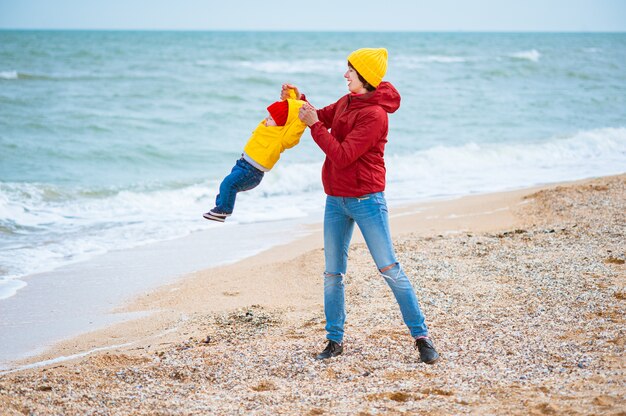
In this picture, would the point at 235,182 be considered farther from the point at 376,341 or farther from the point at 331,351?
the point at 376,341

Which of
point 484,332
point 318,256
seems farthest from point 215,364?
point 318,256

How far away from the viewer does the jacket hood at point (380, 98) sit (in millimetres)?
4246

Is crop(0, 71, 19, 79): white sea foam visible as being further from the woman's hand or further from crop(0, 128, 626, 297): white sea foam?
the woman's hand

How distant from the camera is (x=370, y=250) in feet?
14.4

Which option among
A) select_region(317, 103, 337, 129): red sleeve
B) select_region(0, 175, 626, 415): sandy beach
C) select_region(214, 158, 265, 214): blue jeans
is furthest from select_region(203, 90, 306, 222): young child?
select_region(0, 175, 626, 415): sandy beach

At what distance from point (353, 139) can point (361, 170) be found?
8.3 inches

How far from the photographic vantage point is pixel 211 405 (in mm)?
3934

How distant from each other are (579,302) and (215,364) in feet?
9.03

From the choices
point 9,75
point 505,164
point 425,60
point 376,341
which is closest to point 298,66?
point 425,60

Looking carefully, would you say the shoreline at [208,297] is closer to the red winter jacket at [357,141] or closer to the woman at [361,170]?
the woman at [361,170]

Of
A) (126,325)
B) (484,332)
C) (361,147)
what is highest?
(361,147)

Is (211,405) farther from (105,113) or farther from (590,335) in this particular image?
(105,113)

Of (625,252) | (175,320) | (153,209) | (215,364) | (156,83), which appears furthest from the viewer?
(156,83)

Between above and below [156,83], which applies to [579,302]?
below
